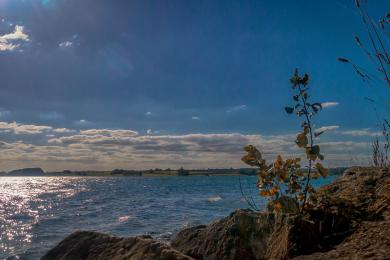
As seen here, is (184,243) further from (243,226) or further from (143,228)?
(143,228)

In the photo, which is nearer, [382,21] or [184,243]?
[382,21]

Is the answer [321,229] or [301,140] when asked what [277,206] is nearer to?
[321,229]

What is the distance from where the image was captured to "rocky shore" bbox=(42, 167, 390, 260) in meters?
3.59

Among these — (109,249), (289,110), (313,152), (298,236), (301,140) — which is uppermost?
(289,110)

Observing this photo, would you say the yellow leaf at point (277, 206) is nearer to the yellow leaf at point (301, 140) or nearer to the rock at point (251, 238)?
the rock at point (251, 238)

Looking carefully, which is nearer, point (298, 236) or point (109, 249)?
point (298, 236)

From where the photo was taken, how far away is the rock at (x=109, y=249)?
3.88 meters

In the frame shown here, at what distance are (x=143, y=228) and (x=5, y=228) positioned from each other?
937 cm

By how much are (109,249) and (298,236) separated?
82.5 inches

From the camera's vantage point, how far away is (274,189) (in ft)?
15.4

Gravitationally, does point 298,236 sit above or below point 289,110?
below

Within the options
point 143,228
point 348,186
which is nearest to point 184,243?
point 348,186

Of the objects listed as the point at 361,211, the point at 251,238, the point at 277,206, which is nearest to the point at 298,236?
the point at 277,206

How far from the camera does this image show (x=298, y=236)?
405 cm
